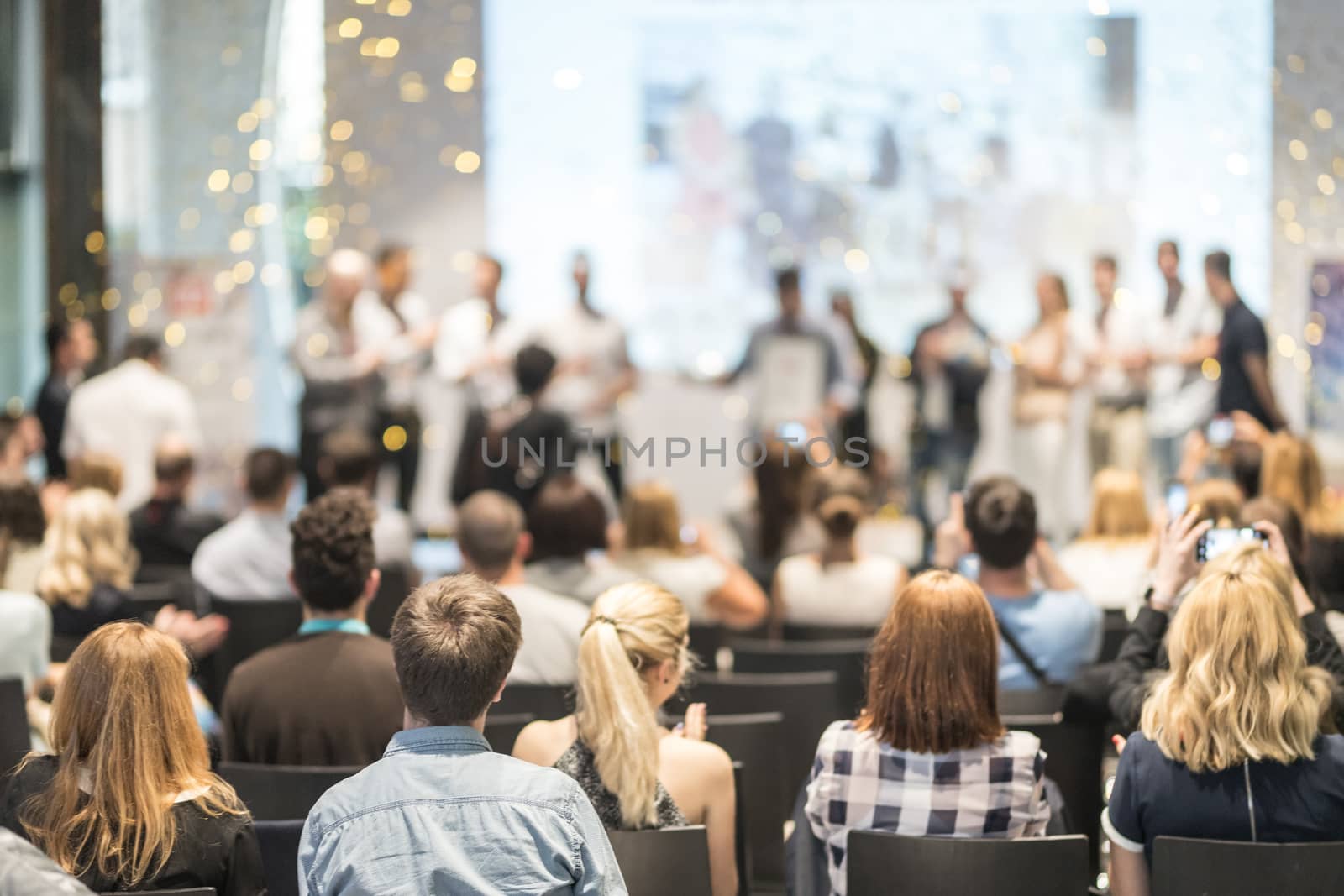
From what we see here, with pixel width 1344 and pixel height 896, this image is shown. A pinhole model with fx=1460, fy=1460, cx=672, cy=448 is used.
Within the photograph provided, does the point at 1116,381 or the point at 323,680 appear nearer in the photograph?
the point at 323,680

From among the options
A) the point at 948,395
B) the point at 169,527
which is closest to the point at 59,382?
the point at 169,527

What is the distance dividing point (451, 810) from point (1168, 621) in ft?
5.52

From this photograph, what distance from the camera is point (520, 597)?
350 centimetres

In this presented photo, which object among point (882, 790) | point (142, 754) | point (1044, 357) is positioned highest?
point (1044, 357)

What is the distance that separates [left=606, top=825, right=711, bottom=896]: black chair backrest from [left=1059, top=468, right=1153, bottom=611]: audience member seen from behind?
2463 millimetres

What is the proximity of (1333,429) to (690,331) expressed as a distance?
3.91 m

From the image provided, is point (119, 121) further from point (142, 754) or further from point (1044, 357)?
point (142, 754)

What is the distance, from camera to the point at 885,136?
9391mm

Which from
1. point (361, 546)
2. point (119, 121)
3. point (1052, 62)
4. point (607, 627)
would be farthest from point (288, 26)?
point (607, 627)

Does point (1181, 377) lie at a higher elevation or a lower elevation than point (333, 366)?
lower

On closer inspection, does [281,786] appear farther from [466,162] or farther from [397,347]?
[466,162]

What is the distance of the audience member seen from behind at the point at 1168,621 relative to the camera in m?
2.76

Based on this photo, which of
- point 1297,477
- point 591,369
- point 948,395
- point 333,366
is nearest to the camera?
point 1297,477

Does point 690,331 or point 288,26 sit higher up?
point 288,26
